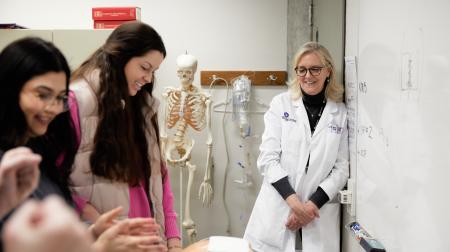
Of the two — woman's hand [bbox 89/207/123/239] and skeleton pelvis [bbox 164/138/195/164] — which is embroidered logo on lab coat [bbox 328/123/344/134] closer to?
skeleton pelvis [bbox 164/138/195/164]

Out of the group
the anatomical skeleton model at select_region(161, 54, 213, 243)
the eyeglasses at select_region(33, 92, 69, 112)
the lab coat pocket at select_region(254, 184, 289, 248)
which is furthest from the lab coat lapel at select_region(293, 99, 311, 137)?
the eyeglasses at select_region(33, 92, 69, 112)

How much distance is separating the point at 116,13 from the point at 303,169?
1804mm

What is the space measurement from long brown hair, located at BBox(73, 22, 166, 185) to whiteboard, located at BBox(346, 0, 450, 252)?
0.88m

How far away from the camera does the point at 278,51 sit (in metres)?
3.29

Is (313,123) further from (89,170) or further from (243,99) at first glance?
(89,170)

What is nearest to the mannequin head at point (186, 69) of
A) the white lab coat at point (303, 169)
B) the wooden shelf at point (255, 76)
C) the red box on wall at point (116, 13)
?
the wooden shelf at point (255, 76)

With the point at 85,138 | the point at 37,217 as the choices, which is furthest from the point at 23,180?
the point at 85,138

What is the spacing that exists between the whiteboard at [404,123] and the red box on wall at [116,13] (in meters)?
1.68

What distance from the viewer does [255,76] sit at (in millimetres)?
3285

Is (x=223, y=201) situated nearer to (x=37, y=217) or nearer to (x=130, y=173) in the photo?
(x=130, y=173)

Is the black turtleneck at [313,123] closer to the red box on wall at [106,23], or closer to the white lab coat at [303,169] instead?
the white lab coat at [303,169]

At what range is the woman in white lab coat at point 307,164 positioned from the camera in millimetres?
2115

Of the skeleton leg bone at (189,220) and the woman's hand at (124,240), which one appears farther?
the skeleton leg bone at (189,220)

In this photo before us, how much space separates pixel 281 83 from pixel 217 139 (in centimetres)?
69
